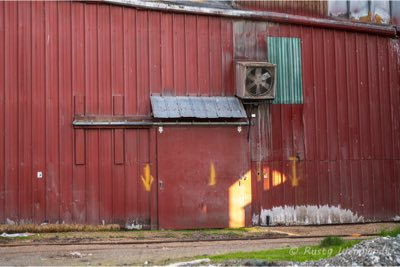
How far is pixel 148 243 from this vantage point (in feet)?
43.9

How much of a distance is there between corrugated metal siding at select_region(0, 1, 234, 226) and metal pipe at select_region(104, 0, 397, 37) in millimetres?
235

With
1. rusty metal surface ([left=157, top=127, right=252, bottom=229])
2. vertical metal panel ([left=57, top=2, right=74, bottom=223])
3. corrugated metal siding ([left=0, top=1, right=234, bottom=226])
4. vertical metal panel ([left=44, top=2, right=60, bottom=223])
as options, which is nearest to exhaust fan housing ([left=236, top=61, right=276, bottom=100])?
rusty metal surface ([left=157, top=127, right=252, bottom=229])

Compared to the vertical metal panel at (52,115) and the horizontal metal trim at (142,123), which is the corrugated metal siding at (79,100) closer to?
the vertical metal panel at (52,115)

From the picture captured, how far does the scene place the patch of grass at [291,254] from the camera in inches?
418

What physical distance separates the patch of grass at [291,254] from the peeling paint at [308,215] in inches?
172

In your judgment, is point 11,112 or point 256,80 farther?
point 256,80

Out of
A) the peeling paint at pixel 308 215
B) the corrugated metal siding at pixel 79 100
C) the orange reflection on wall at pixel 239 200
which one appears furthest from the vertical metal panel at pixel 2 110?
the peeling paint at pixel 308 215

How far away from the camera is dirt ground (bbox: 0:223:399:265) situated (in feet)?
37.2

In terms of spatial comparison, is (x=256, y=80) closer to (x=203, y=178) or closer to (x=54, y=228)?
(x=203, y=178)

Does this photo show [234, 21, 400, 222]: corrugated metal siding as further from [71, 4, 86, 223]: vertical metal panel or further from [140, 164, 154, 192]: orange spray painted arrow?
[71, 4, 86, 223]: vertical metal panel

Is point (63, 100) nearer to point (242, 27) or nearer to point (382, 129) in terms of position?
point (242, 27)

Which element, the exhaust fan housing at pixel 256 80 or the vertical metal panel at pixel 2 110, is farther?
the exhaust fan housing at pixel 256 80

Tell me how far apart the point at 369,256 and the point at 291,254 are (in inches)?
70.3

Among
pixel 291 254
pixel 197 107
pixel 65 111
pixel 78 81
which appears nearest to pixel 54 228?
pixel 65 111
